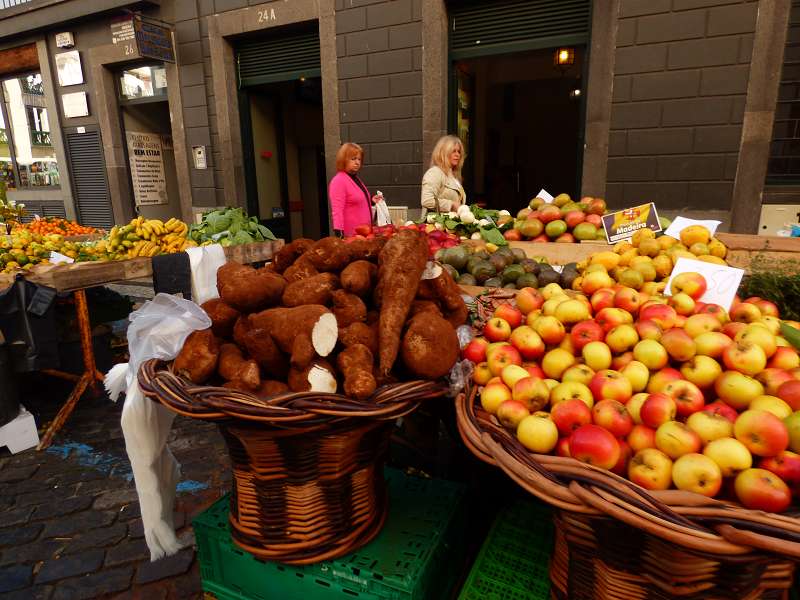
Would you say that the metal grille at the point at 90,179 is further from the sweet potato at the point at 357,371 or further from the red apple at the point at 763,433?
the red apple at the point at 763,433

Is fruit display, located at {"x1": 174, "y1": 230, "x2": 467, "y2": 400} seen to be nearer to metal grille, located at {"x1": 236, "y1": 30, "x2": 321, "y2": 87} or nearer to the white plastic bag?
the white plastic bag

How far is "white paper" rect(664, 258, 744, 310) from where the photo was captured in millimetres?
1751

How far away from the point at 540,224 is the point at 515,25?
13.3 ft

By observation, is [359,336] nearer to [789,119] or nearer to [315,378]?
[315,378]

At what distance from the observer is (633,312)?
1.70 metres

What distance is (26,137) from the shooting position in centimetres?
1062

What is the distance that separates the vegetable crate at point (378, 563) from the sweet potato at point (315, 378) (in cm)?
57

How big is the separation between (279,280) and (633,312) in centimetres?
129

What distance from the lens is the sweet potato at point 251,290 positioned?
63.3 inches

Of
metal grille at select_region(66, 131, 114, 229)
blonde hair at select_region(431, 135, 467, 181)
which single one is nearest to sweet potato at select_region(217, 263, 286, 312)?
blonde hair at select_region(431, 135, 467, 181)

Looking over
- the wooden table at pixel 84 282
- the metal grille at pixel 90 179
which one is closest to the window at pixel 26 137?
the metal grille at pixel 90 179

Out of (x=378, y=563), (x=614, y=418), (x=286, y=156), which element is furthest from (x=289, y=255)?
(x=286, y=156)

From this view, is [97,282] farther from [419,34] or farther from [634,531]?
[419,34]

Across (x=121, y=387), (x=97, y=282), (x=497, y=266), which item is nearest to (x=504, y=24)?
(x=497, y=266)
